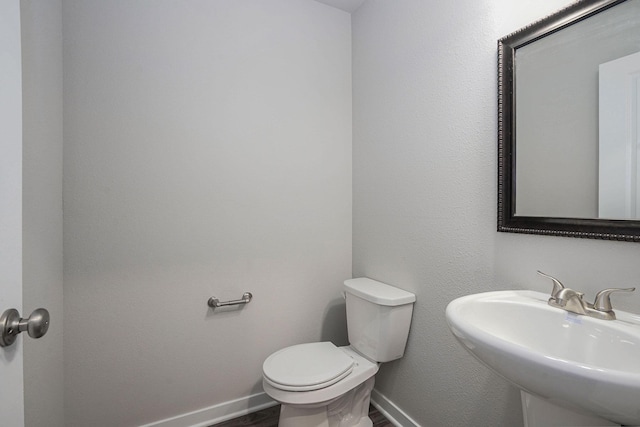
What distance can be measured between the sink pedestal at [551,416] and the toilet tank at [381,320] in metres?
0.63

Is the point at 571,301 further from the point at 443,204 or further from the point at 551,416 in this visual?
the point at 443,204

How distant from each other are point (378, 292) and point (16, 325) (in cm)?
129

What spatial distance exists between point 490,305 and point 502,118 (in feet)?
2.23

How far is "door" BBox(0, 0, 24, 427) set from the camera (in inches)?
21.4

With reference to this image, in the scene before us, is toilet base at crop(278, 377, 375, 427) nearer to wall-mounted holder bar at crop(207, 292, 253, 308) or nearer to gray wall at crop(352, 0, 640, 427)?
gray wall at crop(352, 0, 640, 427)

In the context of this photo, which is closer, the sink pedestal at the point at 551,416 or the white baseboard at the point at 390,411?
the sink pedestal at the point at 551,416

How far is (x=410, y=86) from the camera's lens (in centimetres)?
145

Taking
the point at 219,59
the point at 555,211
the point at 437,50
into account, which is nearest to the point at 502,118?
the point at 555,211

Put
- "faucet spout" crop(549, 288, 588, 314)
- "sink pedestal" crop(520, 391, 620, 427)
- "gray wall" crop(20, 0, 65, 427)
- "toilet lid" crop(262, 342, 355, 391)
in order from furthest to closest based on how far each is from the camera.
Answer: "toilet lid" crop(262, 342, 355, 391)
"gray wall" crop(20, 0, 65, 427)
"faucet spout" crop(549, 288, 588, 314)
"sink pedestal" crop(520, 391, 620, 427)

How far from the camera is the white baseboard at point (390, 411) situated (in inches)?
58.3

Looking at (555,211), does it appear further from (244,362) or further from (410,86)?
(244,362)

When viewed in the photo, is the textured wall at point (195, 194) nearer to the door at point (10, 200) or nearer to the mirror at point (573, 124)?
the door at point (10, 200)

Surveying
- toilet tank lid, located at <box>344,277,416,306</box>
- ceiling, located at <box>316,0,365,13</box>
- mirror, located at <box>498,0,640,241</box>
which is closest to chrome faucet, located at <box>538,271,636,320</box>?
mirror, located at <box>498,0,640,241</box>

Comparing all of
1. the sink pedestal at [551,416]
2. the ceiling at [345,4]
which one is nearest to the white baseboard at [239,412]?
the sink pedestal at [551,416]
